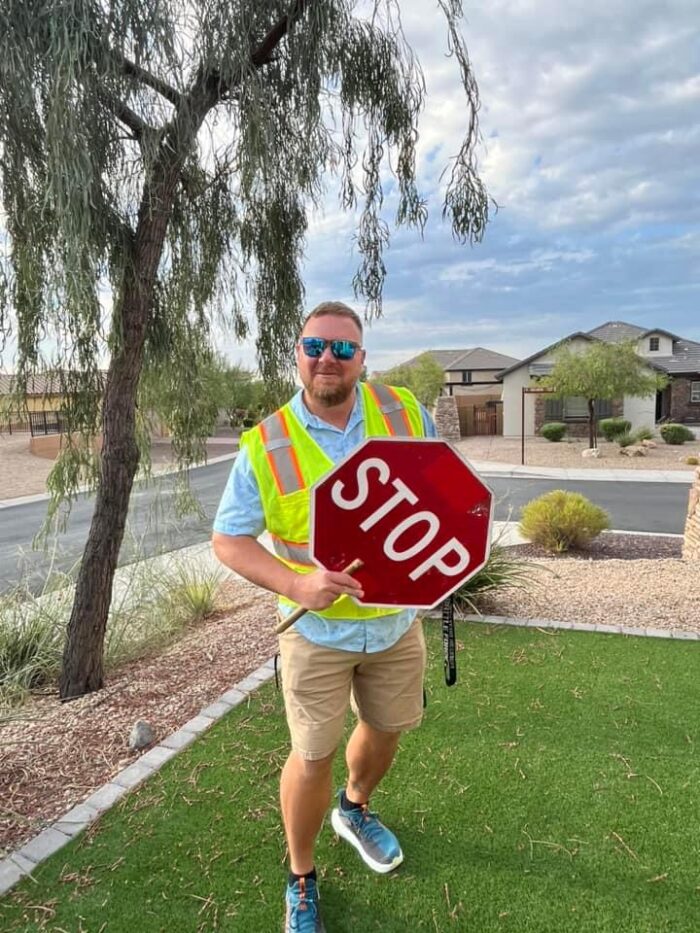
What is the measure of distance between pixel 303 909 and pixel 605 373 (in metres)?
22.1

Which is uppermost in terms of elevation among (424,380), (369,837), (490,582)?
(424,380)

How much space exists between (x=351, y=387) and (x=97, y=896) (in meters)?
2.04

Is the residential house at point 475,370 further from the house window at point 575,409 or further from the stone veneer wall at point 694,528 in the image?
the stone veneer wall at point 694,528

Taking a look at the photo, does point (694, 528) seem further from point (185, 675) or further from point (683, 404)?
point (683, 404)

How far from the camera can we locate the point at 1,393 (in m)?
3.63

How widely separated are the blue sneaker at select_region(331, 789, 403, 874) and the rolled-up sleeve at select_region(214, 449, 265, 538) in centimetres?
132

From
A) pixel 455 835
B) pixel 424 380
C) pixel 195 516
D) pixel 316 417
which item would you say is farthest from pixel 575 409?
pixel 316 417

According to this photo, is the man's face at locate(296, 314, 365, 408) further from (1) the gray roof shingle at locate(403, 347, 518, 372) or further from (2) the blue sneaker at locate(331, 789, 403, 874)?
(1) the gray roof shingle at locate(403, 347, 518, 372)

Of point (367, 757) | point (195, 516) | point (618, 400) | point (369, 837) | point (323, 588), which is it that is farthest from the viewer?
point (618, 400)

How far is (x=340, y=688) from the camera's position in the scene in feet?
6.39

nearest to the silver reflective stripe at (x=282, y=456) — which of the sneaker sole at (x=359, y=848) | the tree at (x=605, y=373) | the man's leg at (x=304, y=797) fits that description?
the man's leg at (x=304, y=797)

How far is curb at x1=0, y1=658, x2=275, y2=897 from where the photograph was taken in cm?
237

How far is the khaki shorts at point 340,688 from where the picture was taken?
6.22ft

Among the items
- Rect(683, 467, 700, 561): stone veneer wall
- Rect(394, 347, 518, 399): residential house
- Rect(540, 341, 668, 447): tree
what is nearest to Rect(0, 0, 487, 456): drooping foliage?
Rect(683, 467, 700, 561): stone veneer wall
